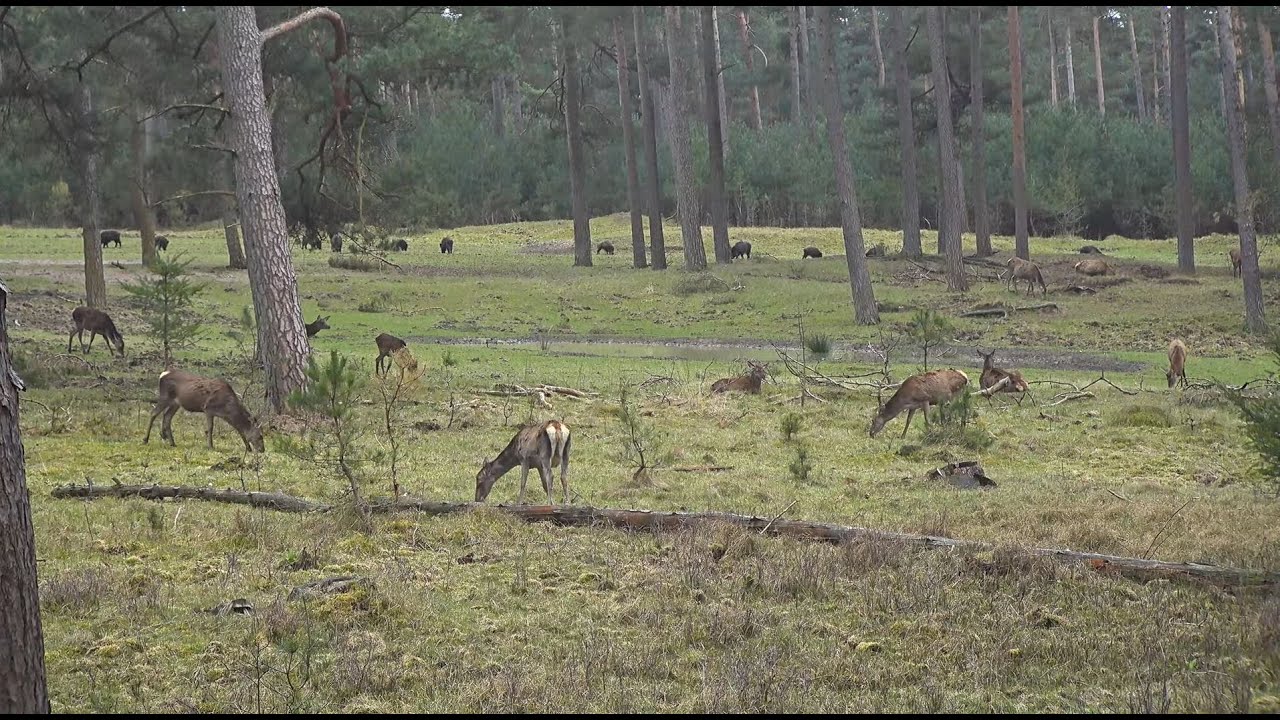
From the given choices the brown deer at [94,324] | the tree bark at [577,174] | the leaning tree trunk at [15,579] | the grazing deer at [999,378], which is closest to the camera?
the leaning tree trunk at [15,579]

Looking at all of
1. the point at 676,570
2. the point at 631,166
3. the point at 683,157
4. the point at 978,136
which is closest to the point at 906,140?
the point at 978,136

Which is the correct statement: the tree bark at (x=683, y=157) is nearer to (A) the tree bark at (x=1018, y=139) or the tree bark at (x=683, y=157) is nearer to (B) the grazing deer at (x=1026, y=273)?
(B) the grazing deer at (x=1026, y=273)

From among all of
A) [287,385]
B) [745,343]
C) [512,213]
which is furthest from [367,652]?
[512,213]

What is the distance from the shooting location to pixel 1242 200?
27.3 meters

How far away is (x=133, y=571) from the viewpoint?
28.2ft

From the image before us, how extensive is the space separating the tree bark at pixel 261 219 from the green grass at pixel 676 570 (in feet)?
3.28

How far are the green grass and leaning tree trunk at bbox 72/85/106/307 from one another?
16.5ft

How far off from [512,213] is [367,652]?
6714 cm

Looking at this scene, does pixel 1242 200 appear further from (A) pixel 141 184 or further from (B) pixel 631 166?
(A) pixel 141 184

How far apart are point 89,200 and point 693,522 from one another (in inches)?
862

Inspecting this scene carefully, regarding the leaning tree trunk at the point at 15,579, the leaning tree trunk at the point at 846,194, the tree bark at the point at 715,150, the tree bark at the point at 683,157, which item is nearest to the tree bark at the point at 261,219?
the leaning tree trunk at the point at 15,579

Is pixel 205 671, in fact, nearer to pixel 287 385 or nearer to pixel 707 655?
pixel 707 655

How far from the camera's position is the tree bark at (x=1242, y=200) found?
1080 inches

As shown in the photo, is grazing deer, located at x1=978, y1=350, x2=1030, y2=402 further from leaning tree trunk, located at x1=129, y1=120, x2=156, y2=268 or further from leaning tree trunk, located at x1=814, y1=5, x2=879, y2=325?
leaning tree trunk, located at x1=129, y1=120, x2=156, y2=268
